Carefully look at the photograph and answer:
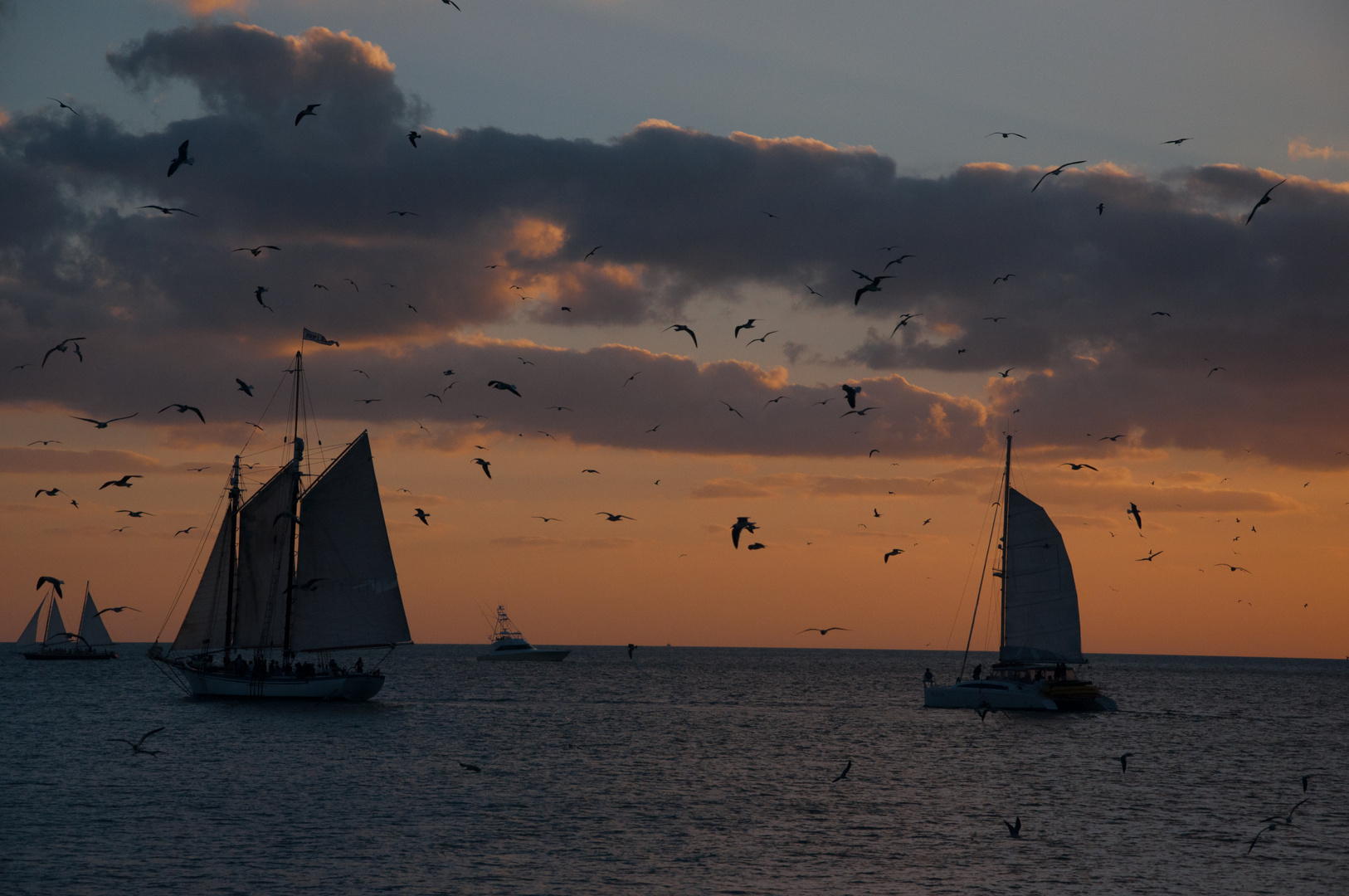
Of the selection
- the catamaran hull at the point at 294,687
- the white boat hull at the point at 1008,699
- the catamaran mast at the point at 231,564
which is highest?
the catamaran mast at the point at 231,564

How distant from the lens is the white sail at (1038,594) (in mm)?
93375

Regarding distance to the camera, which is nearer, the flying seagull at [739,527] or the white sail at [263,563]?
the flying seagull at [739,527]

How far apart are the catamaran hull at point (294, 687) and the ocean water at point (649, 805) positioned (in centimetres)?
142

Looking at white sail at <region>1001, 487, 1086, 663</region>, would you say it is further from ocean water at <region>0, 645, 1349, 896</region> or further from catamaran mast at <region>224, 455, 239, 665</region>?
catamaran mast at <region>224, 455, 239, 665</region>

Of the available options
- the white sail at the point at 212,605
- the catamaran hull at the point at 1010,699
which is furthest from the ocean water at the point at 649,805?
the white sail at the point at 212,605

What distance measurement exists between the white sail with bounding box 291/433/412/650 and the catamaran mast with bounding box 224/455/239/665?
8.03 m

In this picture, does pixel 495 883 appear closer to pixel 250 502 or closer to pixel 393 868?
pixel 393 868

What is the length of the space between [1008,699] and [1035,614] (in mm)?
7003

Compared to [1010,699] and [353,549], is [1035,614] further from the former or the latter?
[353,549]

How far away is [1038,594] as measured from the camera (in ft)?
307

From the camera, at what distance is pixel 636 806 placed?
170 ft

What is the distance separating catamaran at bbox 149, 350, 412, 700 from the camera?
87.6m

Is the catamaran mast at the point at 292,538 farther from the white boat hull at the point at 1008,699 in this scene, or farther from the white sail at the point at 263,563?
the white boat hull at the point at 1008,699

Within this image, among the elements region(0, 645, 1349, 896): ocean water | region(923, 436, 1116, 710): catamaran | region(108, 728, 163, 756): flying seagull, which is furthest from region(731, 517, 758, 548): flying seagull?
region(923, 436, 1116, 710): catamaran
